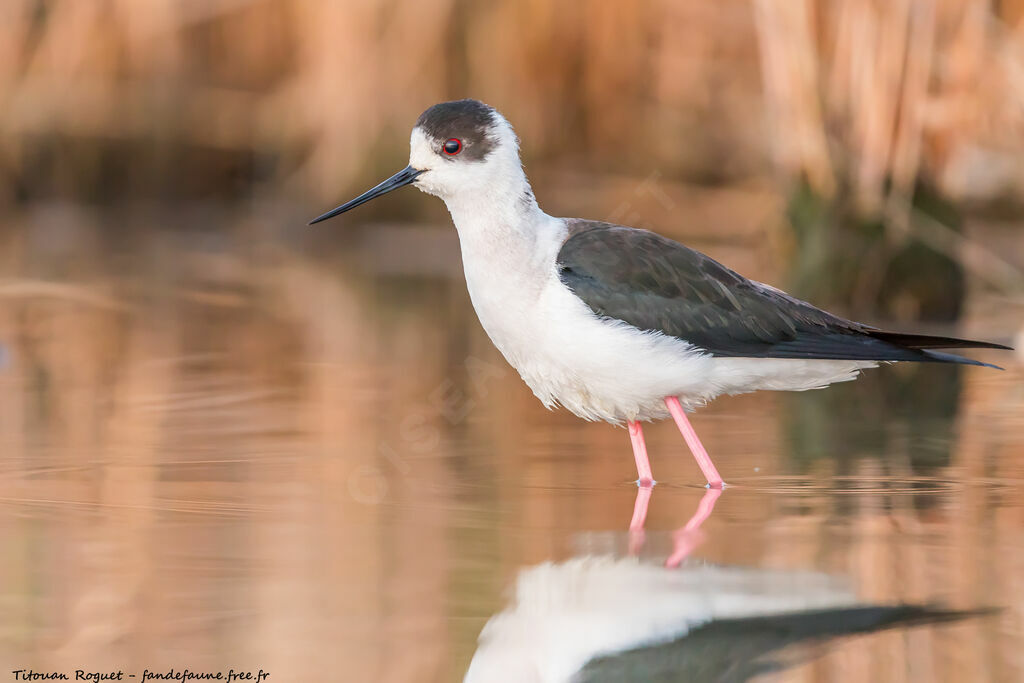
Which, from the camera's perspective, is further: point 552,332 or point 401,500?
point 552,332

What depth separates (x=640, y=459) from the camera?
515 cm

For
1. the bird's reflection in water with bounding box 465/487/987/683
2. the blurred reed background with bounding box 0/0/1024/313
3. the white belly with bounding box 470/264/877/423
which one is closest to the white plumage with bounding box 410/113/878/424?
the white belly with bounding box 470/264/877/423

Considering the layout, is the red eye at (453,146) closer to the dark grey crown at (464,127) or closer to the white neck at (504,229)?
the dark grey crown at (464,127)

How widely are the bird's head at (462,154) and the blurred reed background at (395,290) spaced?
96 cm

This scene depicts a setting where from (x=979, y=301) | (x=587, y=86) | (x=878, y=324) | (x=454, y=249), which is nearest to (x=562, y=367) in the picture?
(x=878, y=324)

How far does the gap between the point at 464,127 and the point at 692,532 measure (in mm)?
1666

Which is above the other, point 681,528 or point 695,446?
point 695,446

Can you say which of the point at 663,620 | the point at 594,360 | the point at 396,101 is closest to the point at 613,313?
the point at 594,360

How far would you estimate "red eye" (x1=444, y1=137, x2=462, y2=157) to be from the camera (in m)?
5.25

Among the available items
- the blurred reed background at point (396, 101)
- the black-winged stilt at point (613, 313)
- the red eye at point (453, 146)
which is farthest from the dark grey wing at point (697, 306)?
the blurred reed background at point (396, 101)

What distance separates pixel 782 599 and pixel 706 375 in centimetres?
149

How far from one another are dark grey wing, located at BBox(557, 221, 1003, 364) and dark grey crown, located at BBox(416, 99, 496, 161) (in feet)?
1.38

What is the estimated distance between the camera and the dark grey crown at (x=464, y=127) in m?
5.25

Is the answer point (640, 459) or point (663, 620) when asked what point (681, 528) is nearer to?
point (640, 459)
